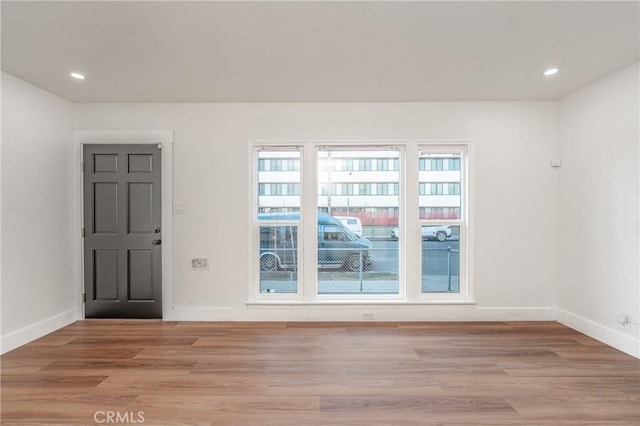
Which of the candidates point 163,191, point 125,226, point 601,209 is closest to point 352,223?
point 163,191

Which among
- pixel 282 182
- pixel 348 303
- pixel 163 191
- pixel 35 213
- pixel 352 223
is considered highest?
pixel 282 182

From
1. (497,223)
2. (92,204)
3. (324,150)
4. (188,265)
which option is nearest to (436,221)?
(497,223)

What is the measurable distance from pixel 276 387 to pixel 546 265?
3312mm

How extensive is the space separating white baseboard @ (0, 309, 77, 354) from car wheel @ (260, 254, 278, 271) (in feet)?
7.23

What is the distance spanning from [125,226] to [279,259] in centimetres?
181

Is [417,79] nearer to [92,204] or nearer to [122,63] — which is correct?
[122,63]

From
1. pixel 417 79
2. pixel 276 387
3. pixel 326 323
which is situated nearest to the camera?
pixel 276 387

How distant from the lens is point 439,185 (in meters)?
3.98

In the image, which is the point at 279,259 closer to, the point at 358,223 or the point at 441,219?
the point at 358,223

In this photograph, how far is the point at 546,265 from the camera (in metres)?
3.85

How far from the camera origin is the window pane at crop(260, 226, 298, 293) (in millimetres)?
4012

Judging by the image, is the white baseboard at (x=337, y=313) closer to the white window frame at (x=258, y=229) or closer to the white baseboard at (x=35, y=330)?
the white window frame at (x=258, y=229)

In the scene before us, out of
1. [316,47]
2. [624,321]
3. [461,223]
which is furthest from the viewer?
[461,223]

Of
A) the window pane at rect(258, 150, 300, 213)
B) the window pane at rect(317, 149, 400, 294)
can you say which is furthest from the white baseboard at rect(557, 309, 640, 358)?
the window pane at rect(258, 150, 300, 213)
